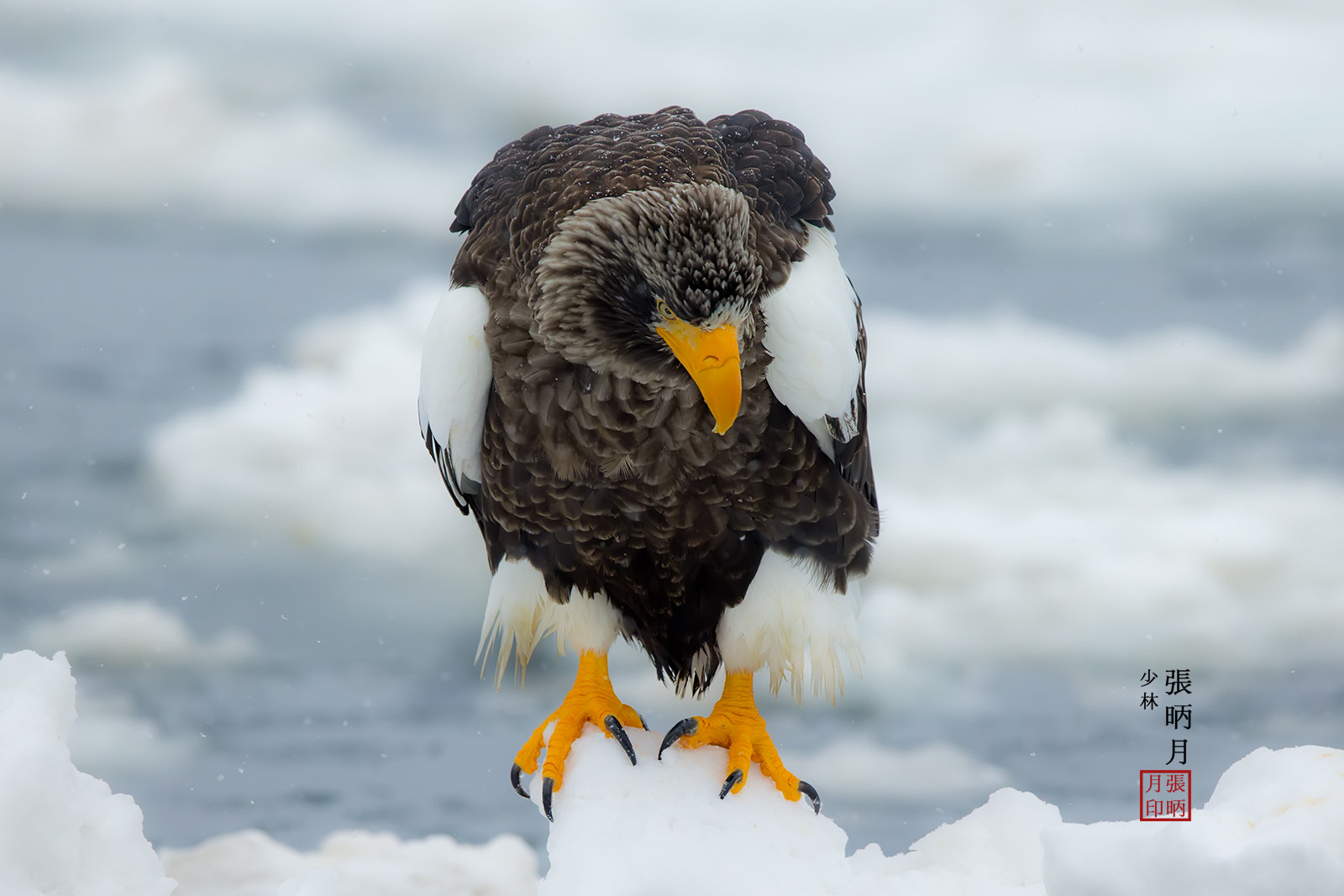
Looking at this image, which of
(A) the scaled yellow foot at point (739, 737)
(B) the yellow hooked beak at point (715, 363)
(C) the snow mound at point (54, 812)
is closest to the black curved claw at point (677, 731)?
(A) the scaled yellow foot at point (739, 737)

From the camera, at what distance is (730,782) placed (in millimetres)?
3965

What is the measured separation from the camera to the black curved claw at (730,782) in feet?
13.0

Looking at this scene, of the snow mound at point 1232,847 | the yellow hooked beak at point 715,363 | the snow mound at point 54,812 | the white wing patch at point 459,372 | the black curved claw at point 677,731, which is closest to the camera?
the snow mound at point 1232,847

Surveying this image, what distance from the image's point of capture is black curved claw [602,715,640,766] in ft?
13.1

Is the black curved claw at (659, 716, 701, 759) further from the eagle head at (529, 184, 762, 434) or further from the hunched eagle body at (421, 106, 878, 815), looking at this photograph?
the eagle head at (529, 184, 762, 434)

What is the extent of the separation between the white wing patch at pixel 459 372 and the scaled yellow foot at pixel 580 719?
3.17 ft

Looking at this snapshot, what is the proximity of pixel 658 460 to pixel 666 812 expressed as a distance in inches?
49.5

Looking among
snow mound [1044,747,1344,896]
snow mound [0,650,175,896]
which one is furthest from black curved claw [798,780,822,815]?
snow mound [0,650,175,896]

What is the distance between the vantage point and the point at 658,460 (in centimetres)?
370

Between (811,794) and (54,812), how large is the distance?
8.99 ft

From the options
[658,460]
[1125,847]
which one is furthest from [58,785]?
[1125,847]

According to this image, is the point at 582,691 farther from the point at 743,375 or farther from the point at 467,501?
the point at 743,375

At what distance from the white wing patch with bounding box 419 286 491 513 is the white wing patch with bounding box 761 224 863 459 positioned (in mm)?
1055

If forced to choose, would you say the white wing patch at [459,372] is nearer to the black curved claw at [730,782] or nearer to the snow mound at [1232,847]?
the black curved claw at [730,782]
